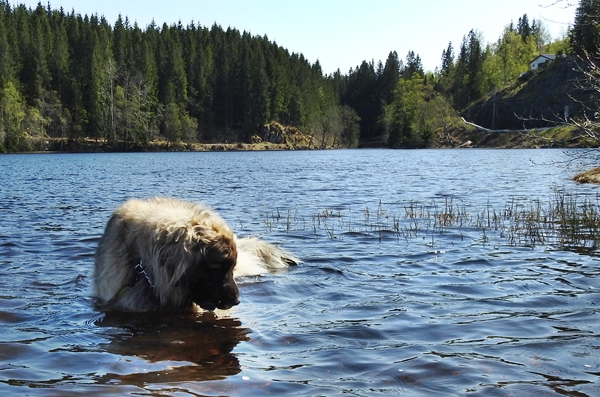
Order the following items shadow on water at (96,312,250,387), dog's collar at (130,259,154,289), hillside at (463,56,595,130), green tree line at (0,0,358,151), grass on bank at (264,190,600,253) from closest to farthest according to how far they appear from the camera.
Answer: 1. shadow on water at (96,312,250,387)
2. dog's collar at (130,259,154,289)
3. grass on bank at (264,190,600,253)
4. hillside at (463,56,595,130)
5. green tree line at (0,0,358,151)

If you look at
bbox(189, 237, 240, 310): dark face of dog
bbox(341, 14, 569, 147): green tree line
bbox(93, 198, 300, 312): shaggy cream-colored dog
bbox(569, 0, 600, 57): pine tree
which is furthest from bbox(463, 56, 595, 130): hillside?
bbox(189, 237, 240, 310): dark face of dog

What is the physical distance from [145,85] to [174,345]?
129752 millimetres

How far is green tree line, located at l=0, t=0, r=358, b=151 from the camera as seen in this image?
11419 cm

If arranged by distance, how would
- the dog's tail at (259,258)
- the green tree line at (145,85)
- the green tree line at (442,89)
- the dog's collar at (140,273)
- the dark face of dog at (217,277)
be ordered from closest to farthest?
the dark face of dog at (217,277) → the dog's collar at (140,273) → the dog's tail at (259,258) → the green tree line at (145,85) → the green tree line at (442,89)

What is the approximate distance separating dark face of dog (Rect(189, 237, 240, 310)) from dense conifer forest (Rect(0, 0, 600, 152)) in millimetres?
96028

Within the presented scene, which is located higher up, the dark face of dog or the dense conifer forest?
the dense conifer forest

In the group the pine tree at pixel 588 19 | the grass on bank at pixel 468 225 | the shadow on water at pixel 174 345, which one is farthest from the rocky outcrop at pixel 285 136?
the shadow on water at pixel 174 345

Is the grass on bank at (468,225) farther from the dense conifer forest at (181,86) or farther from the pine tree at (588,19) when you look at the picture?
the dense conifer forest at (181,86)

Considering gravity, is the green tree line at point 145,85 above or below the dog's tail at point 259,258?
above

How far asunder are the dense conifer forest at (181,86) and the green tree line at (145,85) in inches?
10.1

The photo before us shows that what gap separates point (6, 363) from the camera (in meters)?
5.99

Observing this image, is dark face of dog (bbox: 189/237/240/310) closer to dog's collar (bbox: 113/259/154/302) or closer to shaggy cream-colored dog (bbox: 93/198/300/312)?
shaggy cream-colored dog (bbox: 93/198/300/312)

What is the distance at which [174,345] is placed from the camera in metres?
6.75

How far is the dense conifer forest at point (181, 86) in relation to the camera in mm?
114875
